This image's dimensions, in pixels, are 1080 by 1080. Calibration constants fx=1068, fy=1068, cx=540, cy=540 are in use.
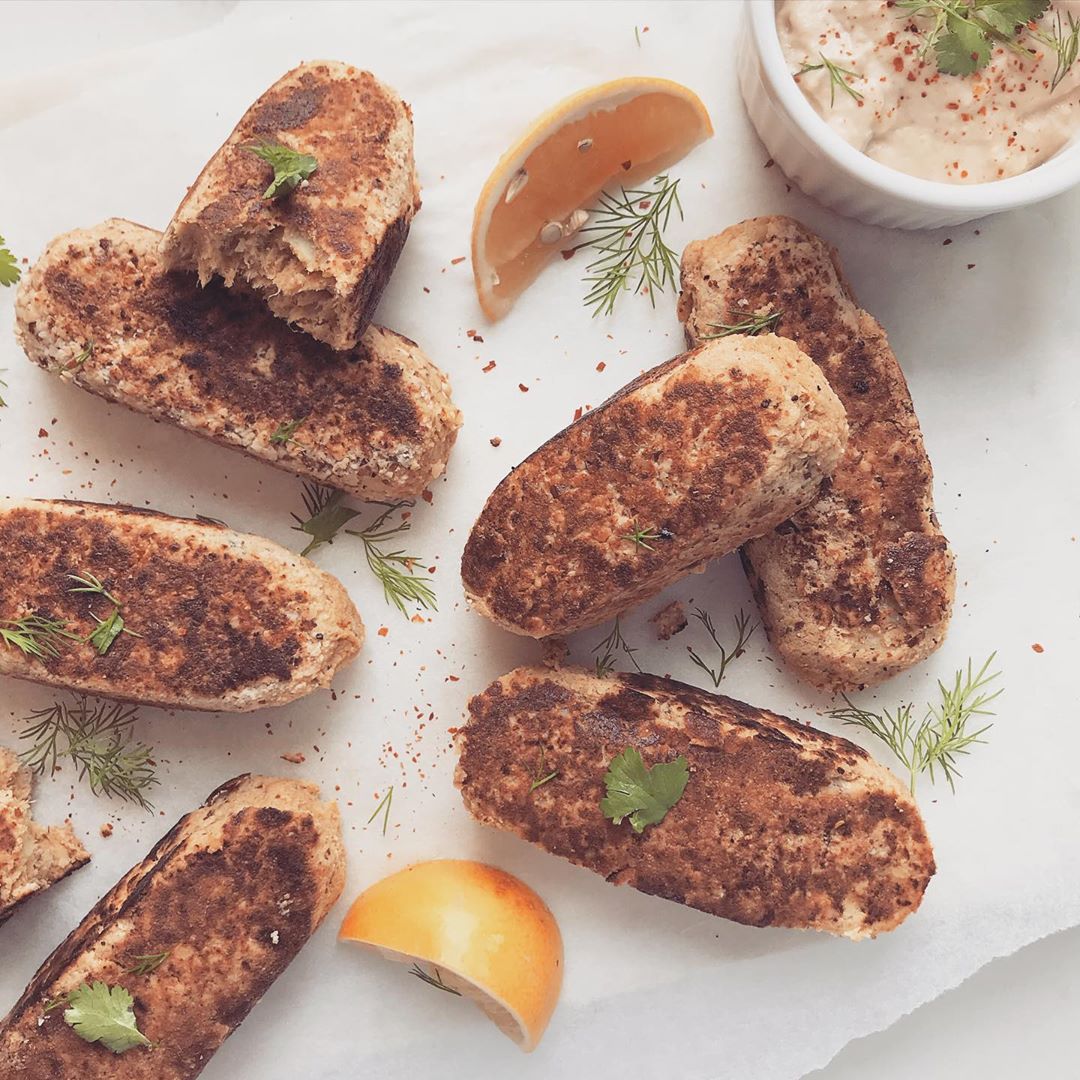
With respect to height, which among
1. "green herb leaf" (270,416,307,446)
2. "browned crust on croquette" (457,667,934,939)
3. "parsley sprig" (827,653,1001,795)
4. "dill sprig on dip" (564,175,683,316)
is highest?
"green herb leaf" (270,416,307,446)

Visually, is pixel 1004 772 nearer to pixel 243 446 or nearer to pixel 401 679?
pixel 401 679

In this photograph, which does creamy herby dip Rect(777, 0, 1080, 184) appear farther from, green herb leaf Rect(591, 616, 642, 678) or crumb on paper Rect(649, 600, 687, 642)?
green herb leaf Rect(591, 616, 642, 678)

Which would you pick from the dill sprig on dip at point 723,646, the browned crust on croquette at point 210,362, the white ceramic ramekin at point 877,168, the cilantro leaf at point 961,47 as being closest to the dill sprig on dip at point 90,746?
the browned crust on croquette at point 210,362

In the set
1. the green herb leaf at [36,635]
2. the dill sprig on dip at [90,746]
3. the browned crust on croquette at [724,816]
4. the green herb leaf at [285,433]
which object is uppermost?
the green herb leaf at [285,433]

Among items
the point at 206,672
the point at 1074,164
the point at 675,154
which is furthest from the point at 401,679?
the point at 1074,164

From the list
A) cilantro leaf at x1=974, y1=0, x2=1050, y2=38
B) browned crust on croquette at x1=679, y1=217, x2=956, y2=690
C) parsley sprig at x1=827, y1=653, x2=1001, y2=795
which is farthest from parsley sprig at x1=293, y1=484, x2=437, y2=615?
cilantro leaf at x1=974, y1=0, x2=1050, y2=38

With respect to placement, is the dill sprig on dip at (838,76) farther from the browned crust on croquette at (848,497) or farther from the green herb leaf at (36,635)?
the green herb leaf at (36,635)
